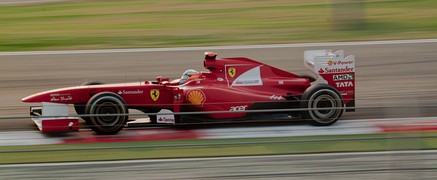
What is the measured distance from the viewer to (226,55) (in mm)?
15312

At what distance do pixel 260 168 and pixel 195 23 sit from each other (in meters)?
13.6

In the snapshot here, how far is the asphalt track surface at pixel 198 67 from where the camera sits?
1215 centimetres

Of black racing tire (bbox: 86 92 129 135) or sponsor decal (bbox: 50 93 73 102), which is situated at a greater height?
sponsor decal (bbox: 50 93 73 102)

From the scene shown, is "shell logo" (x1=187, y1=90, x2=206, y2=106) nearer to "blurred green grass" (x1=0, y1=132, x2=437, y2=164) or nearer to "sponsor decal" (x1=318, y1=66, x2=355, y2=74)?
"sponsor decal" (x1=318, y1=66, x2=355, y2=74)

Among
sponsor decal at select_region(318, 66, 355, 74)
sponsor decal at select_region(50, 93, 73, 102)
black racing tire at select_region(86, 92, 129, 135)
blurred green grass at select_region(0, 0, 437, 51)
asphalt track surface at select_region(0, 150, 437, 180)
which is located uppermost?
blurred green grass at select_region(0, 0, 437, 51)

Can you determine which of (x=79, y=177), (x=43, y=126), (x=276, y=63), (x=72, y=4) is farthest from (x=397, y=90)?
(x=72, y=4)

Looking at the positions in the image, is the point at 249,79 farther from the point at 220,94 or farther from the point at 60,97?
the point at 60,97

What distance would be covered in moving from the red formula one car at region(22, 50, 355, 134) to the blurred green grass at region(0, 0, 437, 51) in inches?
248

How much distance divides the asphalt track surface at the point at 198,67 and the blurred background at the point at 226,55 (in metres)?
0.03

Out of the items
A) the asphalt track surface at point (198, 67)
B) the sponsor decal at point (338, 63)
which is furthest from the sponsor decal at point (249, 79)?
the asphalt track surface at point (198, 67)

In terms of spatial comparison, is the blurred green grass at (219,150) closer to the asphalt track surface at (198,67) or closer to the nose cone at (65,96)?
the nose cone at (65,96)

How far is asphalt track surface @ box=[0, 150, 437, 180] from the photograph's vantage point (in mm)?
5176

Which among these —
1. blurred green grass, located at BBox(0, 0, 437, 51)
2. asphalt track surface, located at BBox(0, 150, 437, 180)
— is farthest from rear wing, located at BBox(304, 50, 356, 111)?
blurred green grass, located at BBox(0, 0, 437, 51)

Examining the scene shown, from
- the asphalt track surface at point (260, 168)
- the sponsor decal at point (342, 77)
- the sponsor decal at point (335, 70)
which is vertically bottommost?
the asphalt track surface at point (260, 168)
